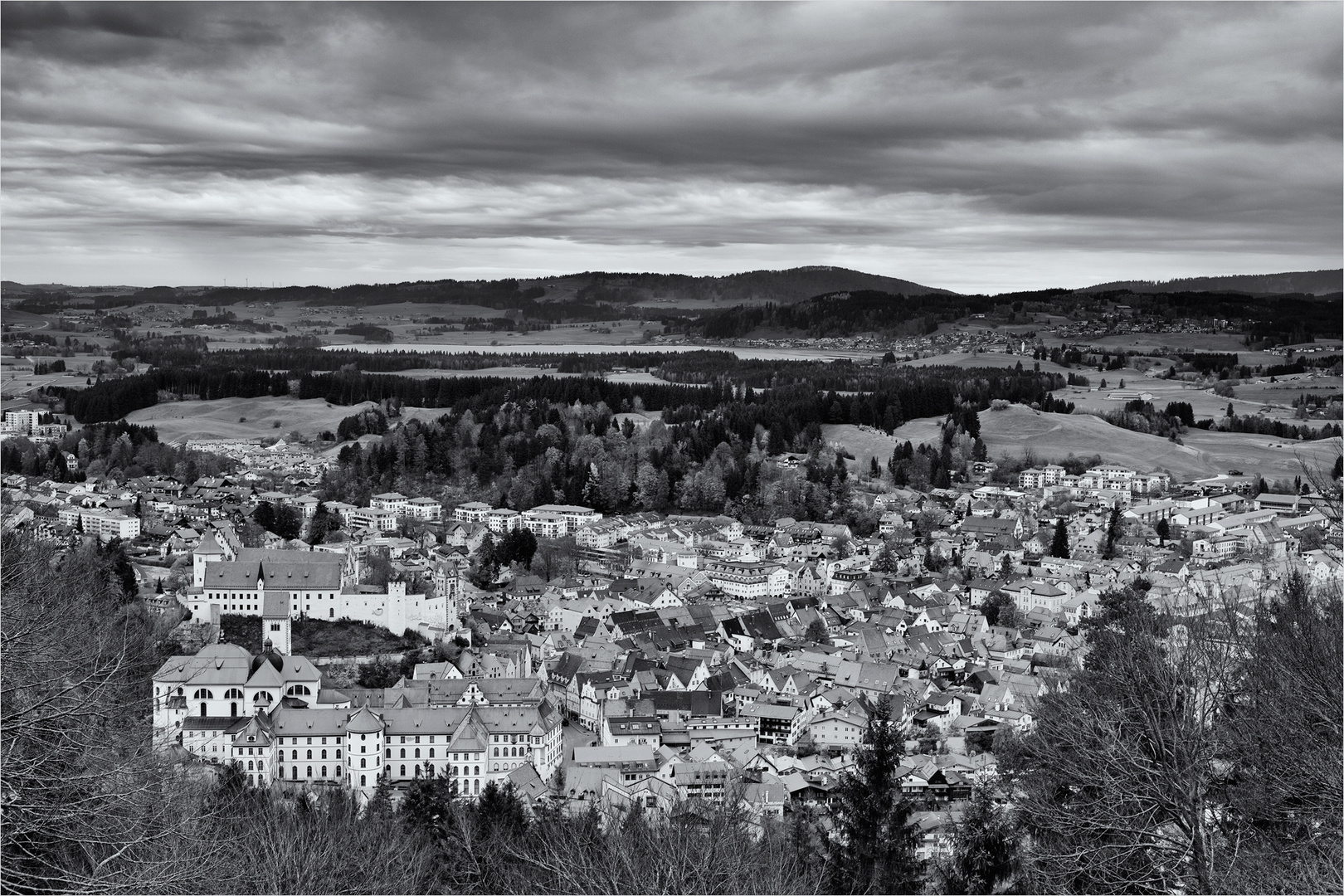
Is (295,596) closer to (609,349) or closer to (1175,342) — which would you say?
(1175,342)

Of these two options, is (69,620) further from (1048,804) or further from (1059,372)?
(1059,372)

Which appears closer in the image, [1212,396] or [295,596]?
[295,596]

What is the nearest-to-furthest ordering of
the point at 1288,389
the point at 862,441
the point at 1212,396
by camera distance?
the point at 862,441, the point at 1288,389, the point at 1212,396

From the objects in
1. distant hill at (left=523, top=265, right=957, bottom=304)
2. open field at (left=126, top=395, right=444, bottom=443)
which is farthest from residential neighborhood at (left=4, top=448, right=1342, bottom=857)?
distant hill at (left=523, top=265, right=957, bottom=304)

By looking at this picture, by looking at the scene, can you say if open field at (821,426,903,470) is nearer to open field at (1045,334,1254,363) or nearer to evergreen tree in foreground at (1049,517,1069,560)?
evergreen tree in foreground at (1049,517,1069,560)

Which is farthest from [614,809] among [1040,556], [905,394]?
[905,394]

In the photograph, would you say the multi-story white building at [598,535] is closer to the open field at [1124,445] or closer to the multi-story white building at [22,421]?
the open field at [1124,445]

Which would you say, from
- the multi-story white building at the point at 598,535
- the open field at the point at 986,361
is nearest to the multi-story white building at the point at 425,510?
the multi-story white building at the point at 598,535

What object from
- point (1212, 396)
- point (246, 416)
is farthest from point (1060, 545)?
point (246, 416)
